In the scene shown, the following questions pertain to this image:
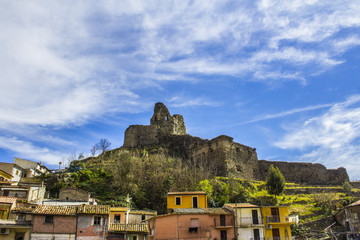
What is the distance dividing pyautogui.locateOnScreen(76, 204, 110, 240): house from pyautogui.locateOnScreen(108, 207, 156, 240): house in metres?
0.80

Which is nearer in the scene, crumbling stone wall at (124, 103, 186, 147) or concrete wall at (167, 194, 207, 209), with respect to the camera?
concrete wall at (167, 194, 207, 209)

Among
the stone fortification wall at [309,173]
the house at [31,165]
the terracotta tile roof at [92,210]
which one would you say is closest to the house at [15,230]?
the terracotta tile roof at [92,210]

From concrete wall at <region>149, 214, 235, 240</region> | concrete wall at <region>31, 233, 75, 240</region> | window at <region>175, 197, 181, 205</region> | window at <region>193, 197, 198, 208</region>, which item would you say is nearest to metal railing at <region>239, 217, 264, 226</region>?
concrete wall at <region>149, 214, 235, 240</region>

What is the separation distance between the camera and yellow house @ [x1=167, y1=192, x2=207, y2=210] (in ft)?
113

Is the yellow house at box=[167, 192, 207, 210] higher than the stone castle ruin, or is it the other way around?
the stone castle ruin

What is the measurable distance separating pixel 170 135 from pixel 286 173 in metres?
23.9

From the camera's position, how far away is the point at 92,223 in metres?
28.2

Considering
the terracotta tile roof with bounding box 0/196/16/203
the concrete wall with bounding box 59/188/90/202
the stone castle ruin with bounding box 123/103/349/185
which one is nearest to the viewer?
the terracotta tile roof with bounding box 0/196/16/203

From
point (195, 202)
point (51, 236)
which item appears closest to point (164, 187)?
point (195, 202)

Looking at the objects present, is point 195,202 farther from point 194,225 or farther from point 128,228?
point 128,228

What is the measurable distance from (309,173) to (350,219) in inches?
1021

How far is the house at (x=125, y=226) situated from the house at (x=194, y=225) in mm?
960

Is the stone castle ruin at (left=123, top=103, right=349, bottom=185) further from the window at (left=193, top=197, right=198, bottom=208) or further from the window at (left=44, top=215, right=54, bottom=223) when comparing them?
the window at (left=44, top=215, right=54, bottom=223)

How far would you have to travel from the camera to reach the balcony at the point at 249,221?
98.7 ft
